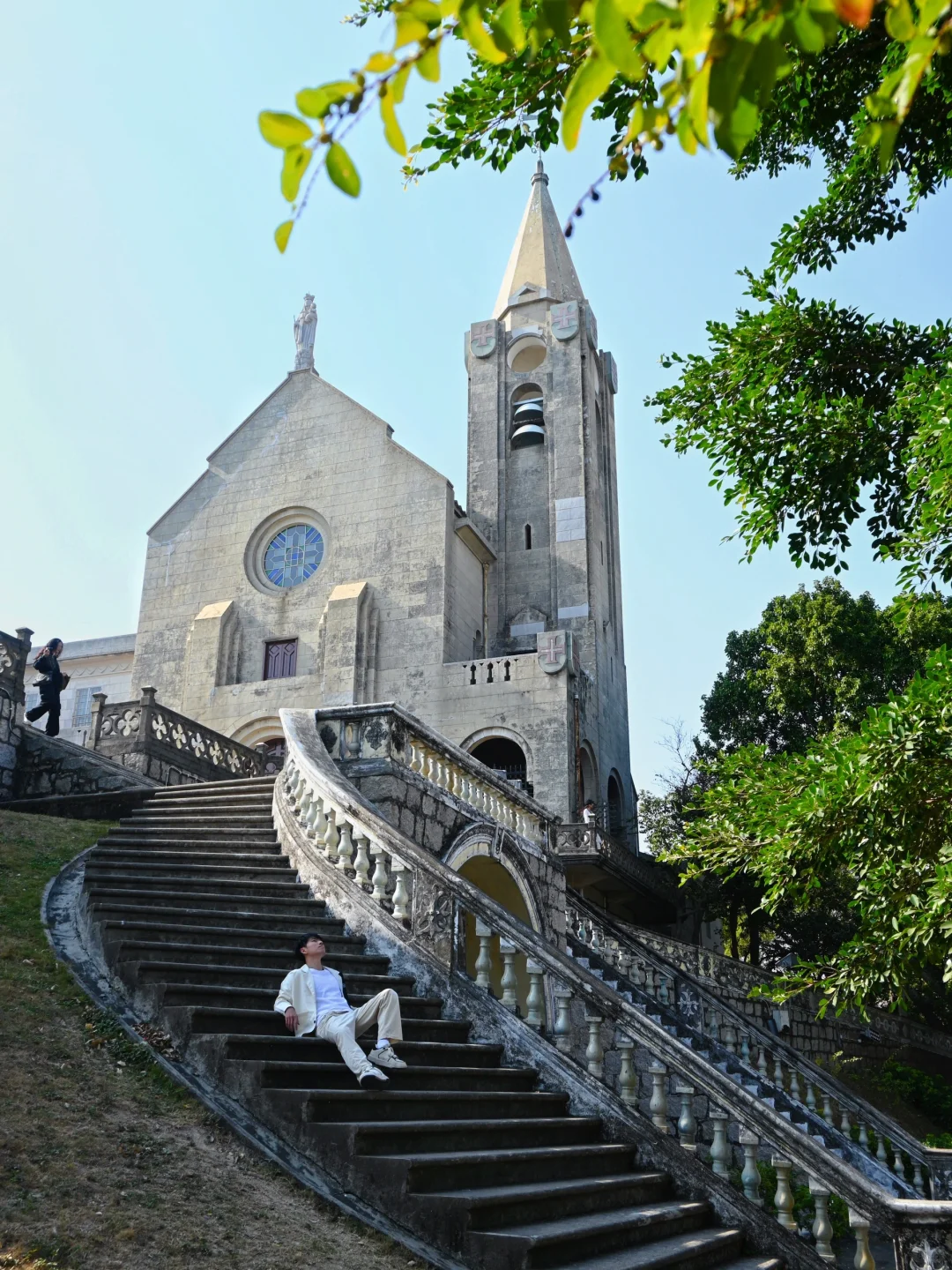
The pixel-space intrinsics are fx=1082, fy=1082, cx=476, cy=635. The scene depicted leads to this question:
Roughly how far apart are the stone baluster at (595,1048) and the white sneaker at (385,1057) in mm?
1688

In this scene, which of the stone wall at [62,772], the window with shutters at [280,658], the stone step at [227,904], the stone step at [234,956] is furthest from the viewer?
the window with shutters at [280,658]

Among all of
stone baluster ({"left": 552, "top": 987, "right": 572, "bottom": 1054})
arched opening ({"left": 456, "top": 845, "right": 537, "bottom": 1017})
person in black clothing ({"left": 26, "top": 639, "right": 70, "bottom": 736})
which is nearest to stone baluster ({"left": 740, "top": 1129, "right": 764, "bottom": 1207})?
stone baluster ({"left": 552, "top": 987, "right": 572, "bottom": 1054})

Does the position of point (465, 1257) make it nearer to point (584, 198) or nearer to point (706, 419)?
point (584, 198)

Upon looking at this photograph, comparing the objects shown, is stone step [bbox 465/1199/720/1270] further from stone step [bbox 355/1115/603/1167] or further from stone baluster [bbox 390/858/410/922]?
stone baluster [bbox 390/858/410/922]

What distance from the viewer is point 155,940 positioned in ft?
25.3

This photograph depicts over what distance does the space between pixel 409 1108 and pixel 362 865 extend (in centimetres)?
299

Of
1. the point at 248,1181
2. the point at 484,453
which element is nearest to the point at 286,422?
the point at 484,453

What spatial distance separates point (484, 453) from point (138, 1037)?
2719 centimetres

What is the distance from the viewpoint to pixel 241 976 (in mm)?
7395

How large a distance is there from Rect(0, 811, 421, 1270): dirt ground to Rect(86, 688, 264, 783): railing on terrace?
10.4 m

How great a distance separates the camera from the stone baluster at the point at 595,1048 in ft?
24.8

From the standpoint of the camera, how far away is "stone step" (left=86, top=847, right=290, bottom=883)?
9695mm

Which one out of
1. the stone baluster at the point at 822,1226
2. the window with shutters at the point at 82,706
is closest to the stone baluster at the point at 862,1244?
the stone baluster at the point at 822,1226

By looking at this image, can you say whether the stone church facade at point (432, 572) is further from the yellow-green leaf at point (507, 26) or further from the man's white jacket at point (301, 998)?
the yellow-green leaf at point (507, 26)
